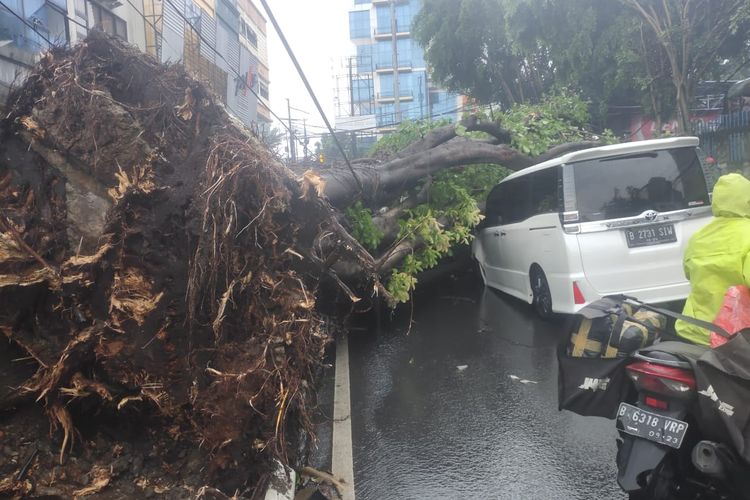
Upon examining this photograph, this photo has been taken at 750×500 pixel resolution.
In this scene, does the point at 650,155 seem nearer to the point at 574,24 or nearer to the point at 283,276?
the point at 283,276

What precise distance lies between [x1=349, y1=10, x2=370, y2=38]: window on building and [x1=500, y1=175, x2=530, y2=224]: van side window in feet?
230

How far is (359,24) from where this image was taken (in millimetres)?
73250

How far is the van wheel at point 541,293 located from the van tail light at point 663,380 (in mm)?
4247

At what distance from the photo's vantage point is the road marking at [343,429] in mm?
3943

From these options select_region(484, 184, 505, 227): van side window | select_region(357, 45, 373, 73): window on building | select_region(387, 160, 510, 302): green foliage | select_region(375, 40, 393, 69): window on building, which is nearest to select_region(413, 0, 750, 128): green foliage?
select_region(484, 184, 505, 227): van side window

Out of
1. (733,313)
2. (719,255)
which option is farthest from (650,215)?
(733,313)

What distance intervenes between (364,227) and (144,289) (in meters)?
3.89

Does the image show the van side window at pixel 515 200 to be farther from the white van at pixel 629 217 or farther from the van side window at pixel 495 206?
the white van at pixel 629 217

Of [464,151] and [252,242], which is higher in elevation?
[464,151]

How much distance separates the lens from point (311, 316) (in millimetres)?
3090

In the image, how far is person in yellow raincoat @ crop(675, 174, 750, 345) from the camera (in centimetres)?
279

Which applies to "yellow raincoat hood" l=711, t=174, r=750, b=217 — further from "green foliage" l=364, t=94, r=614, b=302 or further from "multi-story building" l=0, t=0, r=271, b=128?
"multi-story building" l=0, t=0, r=271, b=128

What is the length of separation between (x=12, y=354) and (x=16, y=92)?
145 cm

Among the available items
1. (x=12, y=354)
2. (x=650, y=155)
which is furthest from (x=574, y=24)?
(x=12, y=354)
